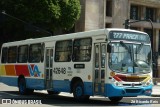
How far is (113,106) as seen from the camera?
54.7ft

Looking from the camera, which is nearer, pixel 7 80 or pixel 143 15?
pixel 7 80

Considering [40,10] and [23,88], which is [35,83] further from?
[40,10]

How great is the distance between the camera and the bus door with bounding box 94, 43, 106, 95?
1722cm

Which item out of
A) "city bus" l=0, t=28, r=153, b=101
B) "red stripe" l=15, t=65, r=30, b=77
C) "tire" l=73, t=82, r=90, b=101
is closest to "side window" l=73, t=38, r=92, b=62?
"city bus" l=0, t=28, r=153, b=101

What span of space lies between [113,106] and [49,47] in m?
5.81

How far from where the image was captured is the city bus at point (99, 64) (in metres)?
17.1

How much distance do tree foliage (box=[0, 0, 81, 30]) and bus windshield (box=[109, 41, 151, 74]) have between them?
2896 centimetres

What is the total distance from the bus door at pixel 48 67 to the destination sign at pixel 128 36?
452cm

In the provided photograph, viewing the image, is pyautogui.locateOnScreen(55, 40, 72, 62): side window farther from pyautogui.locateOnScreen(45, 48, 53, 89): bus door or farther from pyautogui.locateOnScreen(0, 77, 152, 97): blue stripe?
pyautogui.locateOnScreen(0, 77, 152, 97): blue stripe

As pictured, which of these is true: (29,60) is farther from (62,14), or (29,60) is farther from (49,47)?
(62,14)

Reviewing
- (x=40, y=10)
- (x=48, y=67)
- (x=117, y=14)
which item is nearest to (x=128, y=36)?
(x=48, y=67)

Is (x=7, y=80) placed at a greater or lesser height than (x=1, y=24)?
lesser

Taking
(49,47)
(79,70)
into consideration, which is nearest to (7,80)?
(49,47)

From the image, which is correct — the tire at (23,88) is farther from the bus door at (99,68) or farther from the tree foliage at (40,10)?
the tree foliage at (40,10)
